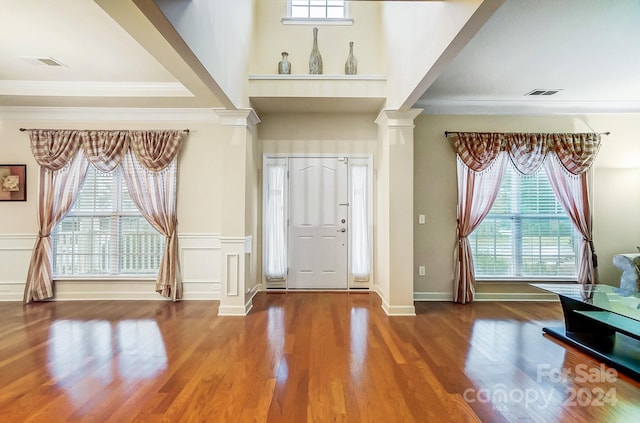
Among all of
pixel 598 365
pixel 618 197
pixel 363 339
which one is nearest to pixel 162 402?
pixel 363 339

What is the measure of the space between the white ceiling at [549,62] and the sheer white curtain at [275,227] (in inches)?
90.0

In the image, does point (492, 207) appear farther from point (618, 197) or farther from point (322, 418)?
point (322, 418)

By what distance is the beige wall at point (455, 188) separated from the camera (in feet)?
14.5

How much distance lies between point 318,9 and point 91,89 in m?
3.16

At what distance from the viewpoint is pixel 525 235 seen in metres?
4.50

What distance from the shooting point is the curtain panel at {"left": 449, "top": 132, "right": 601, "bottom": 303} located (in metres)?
4.32

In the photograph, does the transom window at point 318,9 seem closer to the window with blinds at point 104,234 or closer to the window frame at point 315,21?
the window frame at point 315,21

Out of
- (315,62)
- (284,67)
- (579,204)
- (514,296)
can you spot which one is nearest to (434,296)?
(514,296)

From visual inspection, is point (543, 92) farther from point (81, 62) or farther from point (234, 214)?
point (81, 62)

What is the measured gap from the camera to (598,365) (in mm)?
2539

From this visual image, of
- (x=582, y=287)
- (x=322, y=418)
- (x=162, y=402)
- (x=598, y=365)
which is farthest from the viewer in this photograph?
(x=582, y=287)

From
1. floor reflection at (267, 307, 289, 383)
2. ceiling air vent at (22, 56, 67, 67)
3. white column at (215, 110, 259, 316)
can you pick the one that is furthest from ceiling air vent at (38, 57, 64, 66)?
floor reflection at (267, 307, 289, 383)

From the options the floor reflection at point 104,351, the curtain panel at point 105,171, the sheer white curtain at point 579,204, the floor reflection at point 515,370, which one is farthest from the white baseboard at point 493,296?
the curtain panel at point 105,171

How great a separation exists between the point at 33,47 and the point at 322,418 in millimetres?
4036
